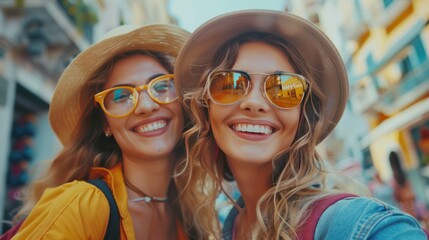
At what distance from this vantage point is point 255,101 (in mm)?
1432

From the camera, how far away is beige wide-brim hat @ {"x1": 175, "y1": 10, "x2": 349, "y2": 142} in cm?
149

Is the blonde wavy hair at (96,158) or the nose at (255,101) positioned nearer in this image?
the nose at (255,101)

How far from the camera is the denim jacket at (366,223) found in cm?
98

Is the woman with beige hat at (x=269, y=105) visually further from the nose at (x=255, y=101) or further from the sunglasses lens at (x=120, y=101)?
the sunglasses lens at (x=120, y=101)

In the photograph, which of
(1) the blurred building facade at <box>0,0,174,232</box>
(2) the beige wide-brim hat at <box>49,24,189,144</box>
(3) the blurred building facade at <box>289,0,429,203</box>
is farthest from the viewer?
(3) the blurred building facade at <box>289,0,429,203</box>

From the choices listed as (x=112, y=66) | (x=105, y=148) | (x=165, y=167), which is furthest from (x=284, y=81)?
(x=105, y=148)

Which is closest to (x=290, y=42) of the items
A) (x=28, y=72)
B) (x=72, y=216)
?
(x=72, y=216)

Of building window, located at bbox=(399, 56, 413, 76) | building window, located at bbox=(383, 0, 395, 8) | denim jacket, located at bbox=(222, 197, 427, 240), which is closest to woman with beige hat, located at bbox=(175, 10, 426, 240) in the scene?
denim jacket, located at bbox=(222, 197, 427, 240)

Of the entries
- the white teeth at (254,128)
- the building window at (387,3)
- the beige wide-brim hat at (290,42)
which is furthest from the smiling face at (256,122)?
the building window at (387,3)

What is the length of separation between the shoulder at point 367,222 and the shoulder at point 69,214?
0.91m

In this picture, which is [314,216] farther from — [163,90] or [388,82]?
[388,82]

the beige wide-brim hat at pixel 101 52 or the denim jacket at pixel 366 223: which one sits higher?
the beige wide-brim hat at pixel 101 52

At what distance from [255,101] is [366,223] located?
0.64 meters

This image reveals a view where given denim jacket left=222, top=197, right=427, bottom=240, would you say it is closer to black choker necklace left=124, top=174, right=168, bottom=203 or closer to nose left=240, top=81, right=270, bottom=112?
nose left=240, top=81, right=270, bottom=112
